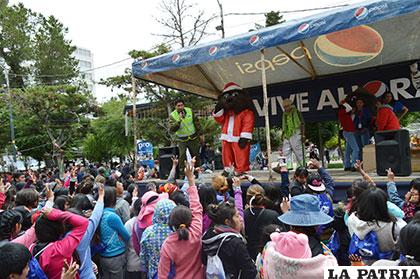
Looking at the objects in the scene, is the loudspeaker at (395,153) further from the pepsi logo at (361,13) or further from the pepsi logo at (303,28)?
the pepsi logo at (303,28)

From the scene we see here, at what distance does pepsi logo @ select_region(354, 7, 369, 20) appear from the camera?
534cm

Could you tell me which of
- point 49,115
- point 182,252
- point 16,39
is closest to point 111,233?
point 182,252

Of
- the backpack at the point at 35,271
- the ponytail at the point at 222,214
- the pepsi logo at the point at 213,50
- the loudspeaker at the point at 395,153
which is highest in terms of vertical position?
the pepsi logo at the point at 213,50

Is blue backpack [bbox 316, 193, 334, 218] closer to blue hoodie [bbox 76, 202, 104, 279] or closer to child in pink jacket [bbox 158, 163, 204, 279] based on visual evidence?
child in pink jacket [bbox 158, 163, 204, 279]

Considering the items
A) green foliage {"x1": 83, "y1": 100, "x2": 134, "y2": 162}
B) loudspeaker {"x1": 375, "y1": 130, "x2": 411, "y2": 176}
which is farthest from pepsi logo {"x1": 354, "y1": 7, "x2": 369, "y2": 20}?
green foliage {"x1": 83, "y1": 100, "x2": 134, "y2": 162}

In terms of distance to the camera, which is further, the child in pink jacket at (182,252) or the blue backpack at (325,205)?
the blue backpack at (325,205)

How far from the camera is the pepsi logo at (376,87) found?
360 inches

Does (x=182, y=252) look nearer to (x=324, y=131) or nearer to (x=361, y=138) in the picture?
(x=361, y=138)

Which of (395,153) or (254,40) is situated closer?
(395,153)

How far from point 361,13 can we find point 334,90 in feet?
15.1

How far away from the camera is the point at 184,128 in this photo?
8023 mm

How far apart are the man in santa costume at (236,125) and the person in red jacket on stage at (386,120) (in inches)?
98.8

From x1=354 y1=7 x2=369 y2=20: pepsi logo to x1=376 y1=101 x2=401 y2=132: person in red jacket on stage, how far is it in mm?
2728

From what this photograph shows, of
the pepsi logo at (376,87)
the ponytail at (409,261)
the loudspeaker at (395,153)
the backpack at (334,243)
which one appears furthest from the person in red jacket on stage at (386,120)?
the ponytail at (409,261)
